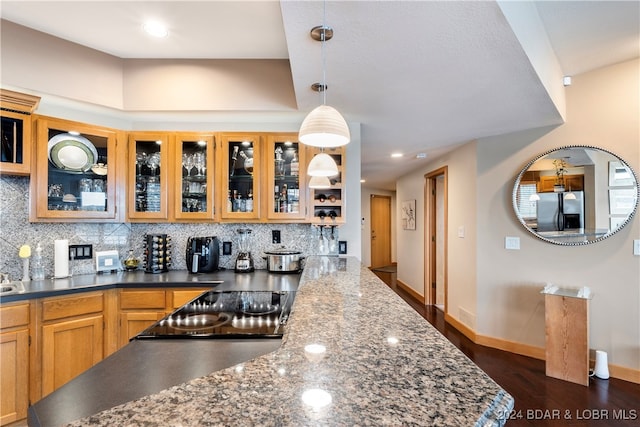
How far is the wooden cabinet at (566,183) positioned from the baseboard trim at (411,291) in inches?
117

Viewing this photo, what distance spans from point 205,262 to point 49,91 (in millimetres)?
1705

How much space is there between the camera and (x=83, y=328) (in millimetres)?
2246

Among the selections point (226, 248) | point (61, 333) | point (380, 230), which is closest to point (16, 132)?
point (61, 333)

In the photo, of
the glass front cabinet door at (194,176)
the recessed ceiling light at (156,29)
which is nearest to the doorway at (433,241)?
the glass front cabinet door at (194,176)

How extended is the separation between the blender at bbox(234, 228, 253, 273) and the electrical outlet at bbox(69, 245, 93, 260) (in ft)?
4.14

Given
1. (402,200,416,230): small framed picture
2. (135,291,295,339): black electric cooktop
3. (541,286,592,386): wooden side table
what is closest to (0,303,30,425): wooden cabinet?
(135,291,295,339): black electric cooktop

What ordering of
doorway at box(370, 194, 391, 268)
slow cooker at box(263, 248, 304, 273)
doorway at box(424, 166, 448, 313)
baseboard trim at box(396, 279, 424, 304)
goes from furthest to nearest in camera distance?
doorway at box(370, 194, 391, 268)
baseboard trim at box(396, 279, 424, 304)
doorway at box(424, 166, 448, 313)
slow cooker at box(263, 248, 304, 273)

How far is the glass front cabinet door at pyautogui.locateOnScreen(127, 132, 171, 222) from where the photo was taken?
2.75 metres

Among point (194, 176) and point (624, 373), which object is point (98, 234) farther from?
point (624, 373)

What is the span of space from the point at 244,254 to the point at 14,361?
161cm

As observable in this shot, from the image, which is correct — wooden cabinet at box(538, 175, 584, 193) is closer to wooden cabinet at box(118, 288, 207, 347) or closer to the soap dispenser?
wooden cabinet at box(118, 288, 207, 347)

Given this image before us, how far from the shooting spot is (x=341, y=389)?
0.59 metres

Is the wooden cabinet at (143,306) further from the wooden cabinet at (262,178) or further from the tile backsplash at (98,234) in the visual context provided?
the wooden cabinet at (262,178)

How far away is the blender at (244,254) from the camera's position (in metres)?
2.78
